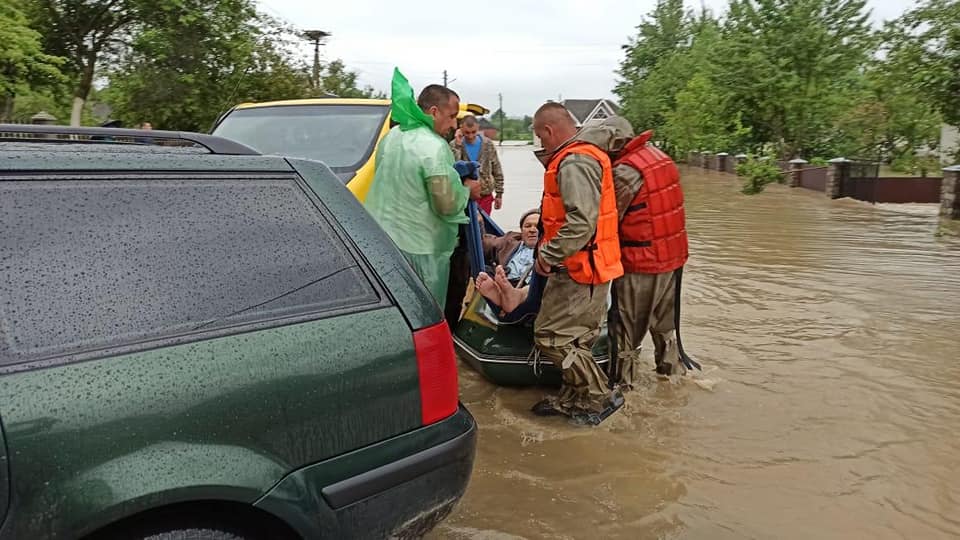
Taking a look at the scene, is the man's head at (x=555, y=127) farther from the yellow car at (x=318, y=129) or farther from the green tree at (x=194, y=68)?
the green tree at (x=194, y=68)

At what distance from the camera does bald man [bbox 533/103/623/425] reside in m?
4.02

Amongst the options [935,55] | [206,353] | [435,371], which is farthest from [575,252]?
[935,55]

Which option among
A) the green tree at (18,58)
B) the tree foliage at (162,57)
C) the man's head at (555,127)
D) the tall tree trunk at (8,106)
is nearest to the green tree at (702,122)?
the tree foliage at (162,57)

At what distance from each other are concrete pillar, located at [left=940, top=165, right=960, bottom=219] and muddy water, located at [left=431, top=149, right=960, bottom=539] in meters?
7.55

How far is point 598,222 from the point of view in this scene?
418 centimetres

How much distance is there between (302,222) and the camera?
2273mm

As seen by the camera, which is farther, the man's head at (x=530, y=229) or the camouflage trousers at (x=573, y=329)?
the man's head at (x=530, y=229)

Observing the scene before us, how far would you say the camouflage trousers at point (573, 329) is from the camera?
4258 millimetres

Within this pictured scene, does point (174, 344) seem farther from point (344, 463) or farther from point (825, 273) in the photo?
point (825, 273)

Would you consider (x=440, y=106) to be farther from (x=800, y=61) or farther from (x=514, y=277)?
(x=800, y=61)

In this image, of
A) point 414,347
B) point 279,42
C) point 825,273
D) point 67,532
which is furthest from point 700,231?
point 279,42

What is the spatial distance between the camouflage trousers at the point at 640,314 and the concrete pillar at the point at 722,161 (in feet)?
92.3

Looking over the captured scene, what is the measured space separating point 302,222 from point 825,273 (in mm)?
8345

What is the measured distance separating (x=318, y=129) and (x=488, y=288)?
297cm
